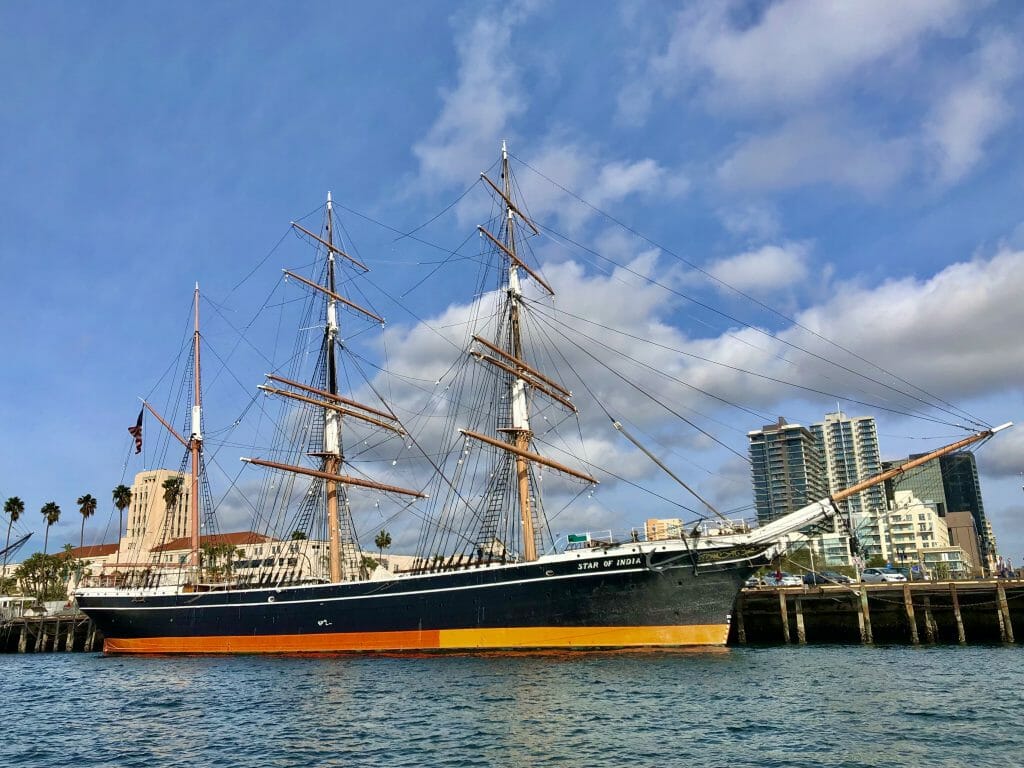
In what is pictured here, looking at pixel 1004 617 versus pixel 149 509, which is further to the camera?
pixel 149 509

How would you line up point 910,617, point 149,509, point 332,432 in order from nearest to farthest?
point 910,617 → point 332,432 → point 149,509

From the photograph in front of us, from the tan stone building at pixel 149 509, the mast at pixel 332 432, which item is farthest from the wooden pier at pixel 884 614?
the tan stone building at pixel 149 509

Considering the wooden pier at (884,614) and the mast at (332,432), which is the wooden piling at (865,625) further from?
the mast at (332,432)

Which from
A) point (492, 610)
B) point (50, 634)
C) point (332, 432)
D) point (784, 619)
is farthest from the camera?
point (50, 634)

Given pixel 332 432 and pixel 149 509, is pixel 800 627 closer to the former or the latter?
pixel 332 432

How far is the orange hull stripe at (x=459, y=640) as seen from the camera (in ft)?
110

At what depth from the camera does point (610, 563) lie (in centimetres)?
3397

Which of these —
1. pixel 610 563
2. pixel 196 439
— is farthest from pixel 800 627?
pixel 196 439

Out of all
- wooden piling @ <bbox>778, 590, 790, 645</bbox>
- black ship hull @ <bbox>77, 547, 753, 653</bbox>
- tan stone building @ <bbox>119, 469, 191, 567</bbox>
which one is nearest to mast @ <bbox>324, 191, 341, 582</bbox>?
black ship hull @ <bbox>77, 547, 753, 653</bbox>

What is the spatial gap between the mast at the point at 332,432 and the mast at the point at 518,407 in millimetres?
12578

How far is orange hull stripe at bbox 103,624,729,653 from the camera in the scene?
110ft

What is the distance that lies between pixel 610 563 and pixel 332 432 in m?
24.3

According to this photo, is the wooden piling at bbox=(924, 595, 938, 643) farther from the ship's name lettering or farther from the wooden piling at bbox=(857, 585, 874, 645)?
the ship's name lettering

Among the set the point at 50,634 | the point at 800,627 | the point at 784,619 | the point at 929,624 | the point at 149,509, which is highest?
the point at 149,509
